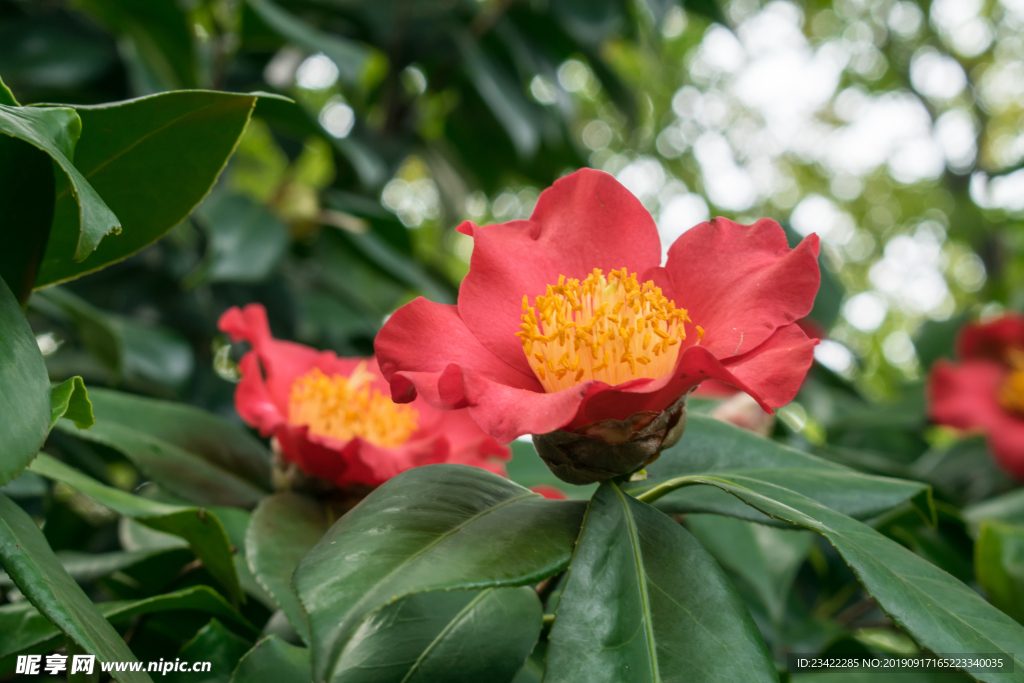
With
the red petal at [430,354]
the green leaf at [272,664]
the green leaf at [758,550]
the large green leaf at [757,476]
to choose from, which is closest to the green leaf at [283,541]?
the green leaf at [272,664]

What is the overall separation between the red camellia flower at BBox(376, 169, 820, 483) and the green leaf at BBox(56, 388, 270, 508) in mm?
314

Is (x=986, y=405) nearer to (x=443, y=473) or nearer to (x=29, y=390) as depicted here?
(x=443, y=473)

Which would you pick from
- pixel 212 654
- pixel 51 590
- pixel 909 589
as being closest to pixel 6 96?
pixel 51 590

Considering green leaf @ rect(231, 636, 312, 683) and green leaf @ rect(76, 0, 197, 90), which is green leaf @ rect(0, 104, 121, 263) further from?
green leaf @ rect(76, 0, 197, 90)

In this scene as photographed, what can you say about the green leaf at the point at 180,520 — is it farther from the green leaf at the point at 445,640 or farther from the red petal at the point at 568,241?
the red petal at the point at 568,241

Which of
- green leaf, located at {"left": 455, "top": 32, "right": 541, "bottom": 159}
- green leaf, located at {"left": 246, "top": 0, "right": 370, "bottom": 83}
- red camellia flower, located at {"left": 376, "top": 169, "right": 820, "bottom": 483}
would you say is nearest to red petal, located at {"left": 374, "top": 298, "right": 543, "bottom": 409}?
red camellia flower, located at {"left": 376, "top": 169, "right": 820, "bottom": 483}

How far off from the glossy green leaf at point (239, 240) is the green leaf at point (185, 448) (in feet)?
1.52

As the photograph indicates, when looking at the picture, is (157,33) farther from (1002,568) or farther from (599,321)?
(1002,568)

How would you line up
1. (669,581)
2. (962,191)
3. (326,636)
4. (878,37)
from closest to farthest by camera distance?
(326,636), (669,581), (962,191), (878,37)

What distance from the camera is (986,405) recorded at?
1.50m

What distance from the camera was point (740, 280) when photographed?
0.54m

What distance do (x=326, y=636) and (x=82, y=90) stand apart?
1.51 metres

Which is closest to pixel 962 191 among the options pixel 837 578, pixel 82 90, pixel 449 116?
pixel 449 116

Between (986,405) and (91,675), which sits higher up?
(91,675)
